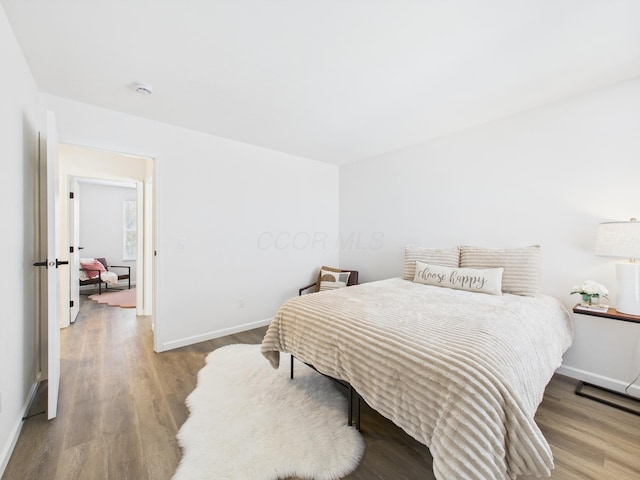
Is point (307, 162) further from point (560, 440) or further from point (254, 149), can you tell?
point (560, 440)

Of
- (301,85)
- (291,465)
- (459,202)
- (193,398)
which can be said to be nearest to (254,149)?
(301,85)

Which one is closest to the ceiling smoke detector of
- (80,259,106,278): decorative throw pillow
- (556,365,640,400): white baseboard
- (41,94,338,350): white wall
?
(41,94,338,350): white wall

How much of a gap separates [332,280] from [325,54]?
2.77 metres

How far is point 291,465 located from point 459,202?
290 cm

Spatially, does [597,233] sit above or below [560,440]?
above

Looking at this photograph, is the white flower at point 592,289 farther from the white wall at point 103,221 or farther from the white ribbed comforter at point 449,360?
the white wall at point 103,221

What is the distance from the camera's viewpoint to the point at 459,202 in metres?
3.16

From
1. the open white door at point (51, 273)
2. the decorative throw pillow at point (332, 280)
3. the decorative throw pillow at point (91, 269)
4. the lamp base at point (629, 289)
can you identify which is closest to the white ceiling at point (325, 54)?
the open white door at point (51, 273)

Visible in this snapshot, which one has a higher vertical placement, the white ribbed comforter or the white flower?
the white flower

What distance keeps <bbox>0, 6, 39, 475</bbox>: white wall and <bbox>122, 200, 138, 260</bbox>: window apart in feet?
16.8

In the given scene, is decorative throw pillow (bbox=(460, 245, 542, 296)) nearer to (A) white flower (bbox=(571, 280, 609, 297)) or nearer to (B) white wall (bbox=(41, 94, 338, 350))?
(A) white flower (bbox=(571, 280, 609, 297))

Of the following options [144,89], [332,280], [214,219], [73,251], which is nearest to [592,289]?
[332,280]

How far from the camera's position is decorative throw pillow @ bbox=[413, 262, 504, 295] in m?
2.42

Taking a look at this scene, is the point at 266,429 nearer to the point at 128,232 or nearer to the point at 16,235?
the point at 16,235
